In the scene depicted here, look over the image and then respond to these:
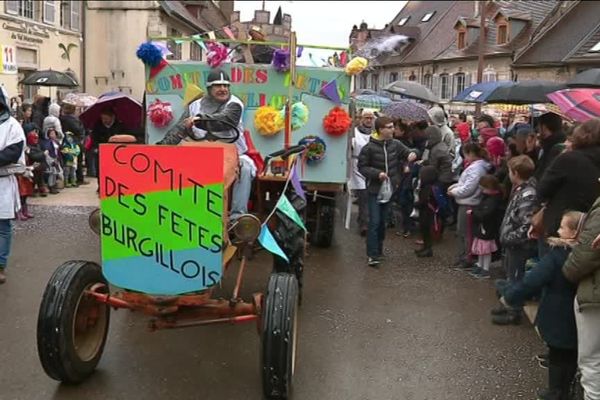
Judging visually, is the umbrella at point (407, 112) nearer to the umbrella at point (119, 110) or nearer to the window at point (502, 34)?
the umbrella at point (119, 110)

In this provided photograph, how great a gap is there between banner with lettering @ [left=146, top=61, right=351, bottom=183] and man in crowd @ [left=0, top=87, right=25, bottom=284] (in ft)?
6.98

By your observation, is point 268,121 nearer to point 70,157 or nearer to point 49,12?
point 70,157

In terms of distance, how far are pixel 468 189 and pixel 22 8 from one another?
1628 cm

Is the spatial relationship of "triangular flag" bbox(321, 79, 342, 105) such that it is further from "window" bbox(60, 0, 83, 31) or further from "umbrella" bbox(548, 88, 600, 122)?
"window" bbox(60, 0, 83, 31)

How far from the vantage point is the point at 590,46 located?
2547cm

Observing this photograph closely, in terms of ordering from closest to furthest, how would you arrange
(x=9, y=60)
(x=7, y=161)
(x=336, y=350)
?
(x=336, y=350) → (x=7, y=161) → (x=9, y=60)

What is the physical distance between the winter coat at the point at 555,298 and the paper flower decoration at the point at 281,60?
475 cm

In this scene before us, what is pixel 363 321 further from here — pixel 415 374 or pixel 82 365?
pixel 82 365

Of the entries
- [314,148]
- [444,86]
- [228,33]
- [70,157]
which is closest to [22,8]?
[70,157]

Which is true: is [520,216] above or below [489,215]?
above

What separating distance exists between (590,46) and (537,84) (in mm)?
18622

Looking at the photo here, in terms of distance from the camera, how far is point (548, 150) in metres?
6.45

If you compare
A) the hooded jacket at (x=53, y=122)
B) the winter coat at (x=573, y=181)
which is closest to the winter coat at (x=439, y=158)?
the winter coat at (x=573, y=181)

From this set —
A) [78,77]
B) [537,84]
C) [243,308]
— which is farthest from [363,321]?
[78,77]
